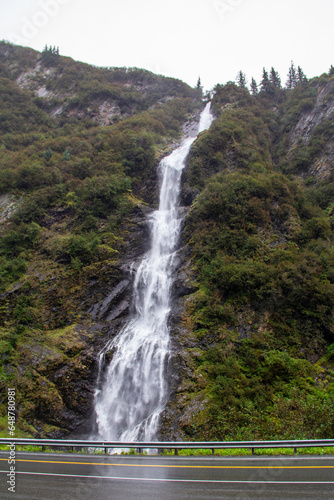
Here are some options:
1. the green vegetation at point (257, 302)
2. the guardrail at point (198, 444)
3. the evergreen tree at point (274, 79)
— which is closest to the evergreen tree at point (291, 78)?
the evergreen tree at point (274, 79)

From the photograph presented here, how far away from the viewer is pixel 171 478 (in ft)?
27.0

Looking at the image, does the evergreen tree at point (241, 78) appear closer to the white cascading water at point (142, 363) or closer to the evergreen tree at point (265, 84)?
the evergreen tree at point (265, 84)

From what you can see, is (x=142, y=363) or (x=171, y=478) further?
(x=142, y=363)

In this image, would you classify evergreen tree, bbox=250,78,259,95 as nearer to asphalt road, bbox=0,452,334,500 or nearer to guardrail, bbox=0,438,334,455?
guardrail, bbox=0,438,334,455

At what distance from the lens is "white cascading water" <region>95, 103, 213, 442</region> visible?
1561 cm

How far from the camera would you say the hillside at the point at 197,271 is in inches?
559

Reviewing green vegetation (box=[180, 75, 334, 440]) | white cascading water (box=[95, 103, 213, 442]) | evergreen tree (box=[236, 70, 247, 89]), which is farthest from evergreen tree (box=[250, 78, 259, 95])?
white cascading water (box=[95, 103, 213, 442])

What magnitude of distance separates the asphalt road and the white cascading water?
5.52 meters

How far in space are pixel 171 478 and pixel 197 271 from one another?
14.7 meters

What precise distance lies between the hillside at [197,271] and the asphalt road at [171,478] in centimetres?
298

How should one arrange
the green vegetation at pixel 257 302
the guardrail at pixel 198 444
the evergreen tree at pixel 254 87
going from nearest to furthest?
the guardrail at pixel 198 444, the green vegetation at pixel 257 302, the evergreen tree at pixel 254 87

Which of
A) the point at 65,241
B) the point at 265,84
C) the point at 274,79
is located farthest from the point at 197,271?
the point at 274,79

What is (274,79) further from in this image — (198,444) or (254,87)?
(198,444)

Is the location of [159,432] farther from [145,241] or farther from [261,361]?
[145,241]
